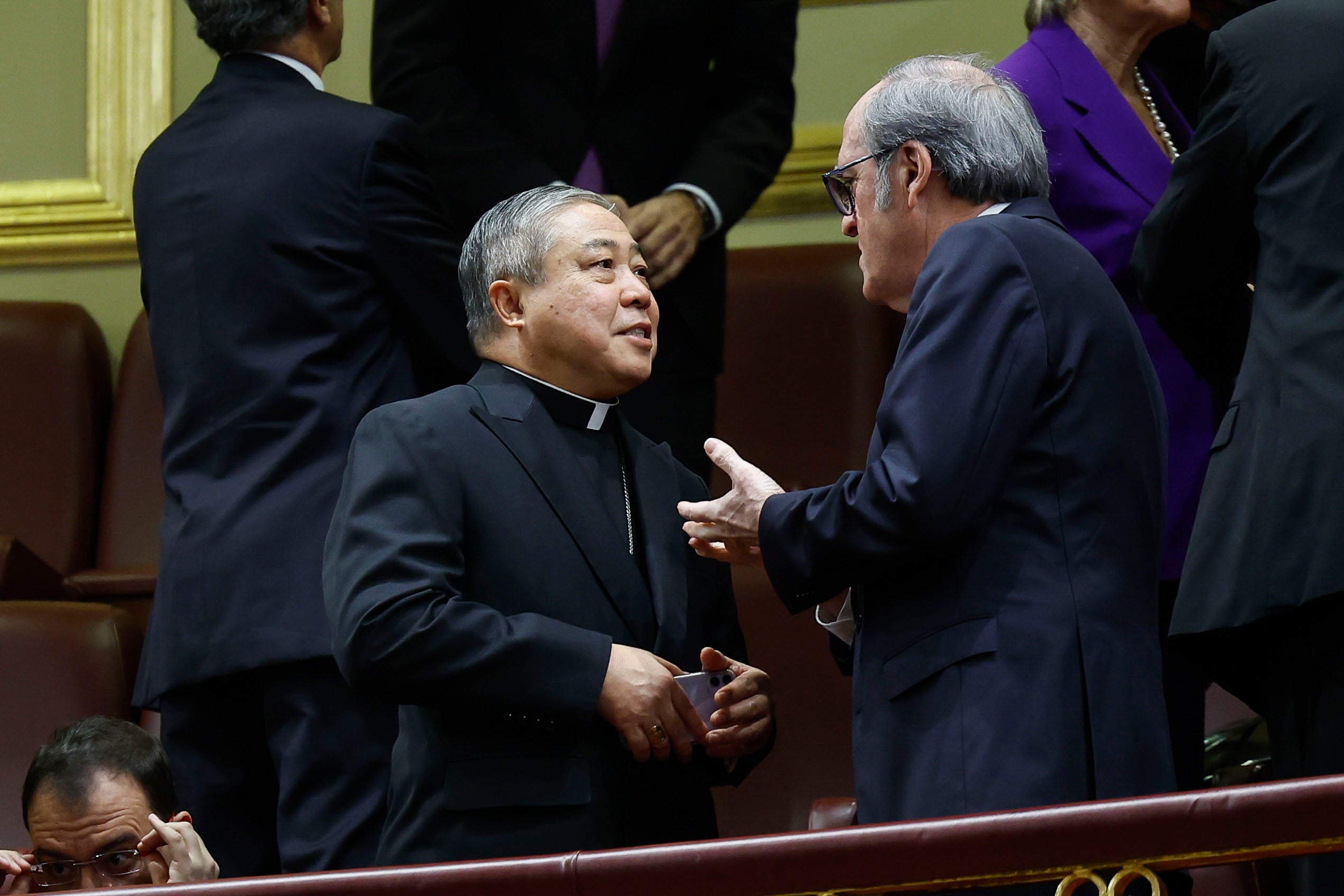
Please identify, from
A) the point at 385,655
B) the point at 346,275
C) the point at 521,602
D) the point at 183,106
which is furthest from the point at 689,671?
the point at 183,106

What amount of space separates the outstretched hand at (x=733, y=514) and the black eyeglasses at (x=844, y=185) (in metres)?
0.34

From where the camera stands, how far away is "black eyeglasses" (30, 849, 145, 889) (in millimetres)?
2502

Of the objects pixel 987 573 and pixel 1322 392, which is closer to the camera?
pixel 987 573

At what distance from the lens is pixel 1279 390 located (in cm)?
224

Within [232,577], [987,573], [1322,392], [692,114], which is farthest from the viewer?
[692,114]

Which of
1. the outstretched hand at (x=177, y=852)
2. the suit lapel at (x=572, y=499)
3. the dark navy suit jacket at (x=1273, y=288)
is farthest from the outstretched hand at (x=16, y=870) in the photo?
the dark navy suit jacket at (x=1273, y=288)

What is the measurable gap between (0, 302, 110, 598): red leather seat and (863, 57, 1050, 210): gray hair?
8.95 ft

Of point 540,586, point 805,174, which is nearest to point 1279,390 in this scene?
point 540,586

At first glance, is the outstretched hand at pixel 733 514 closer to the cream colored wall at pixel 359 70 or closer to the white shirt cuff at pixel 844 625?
the white shirt cuff at pixel 844 625

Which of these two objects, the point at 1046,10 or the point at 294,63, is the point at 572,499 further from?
the point at 1046,10

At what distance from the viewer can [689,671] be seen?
8.21 ft

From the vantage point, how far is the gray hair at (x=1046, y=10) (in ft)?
9.71

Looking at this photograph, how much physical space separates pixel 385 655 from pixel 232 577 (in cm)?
64

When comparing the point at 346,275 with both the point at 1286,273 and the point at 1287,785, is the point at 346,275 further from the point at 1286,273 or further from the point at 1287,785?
the point at 1287,785
